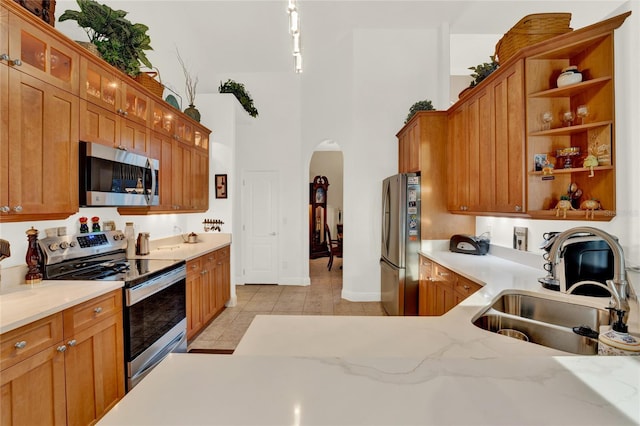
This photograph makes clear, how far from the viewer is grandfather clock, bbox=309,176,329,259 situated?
25.6 ft

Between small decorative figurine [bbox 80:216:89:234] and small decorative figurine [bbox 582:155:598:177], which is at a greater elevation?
small decorative figurine [bbox 582:155:598:177]

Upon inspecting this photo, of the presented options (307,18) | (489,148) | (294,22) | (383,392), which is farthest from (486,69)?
(383,392)

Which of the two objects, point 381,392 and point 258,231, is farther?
point 258,231

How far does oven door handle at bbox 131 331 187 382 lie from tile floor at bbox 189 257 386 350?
36cm

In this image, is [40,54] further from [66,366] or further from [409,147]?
[409,147]

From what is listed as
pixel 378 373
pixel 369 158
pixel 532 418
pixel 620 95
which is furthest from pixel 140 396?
pixel 369 158

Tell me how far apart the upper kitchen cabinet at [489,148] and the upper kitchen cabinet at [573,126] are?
0.10m

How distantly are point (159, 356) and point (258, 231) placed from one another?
3246 millimetres

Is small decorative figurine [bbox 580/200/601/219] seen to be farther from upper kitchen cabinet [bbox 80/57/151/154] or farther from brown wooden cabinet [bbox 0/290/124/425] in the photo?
upper kitchen cabinet [bbox 80/57/151/154]

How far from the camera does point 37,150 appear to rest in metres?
1.77

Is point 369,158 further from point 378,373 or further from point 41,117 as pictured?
point 378,373

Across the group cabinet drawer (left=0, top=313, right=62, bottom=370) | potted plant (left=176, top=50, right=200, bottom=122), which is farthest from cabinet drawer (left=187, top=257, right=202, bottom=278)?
potted plant (left=176, top=50, right=200, bottom=122)

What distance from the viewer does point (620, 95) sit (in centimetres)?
185

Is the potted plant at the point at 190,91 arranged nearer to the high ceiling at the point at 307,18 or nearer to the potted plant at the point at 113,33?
the high ceiling at the point at 307,18
